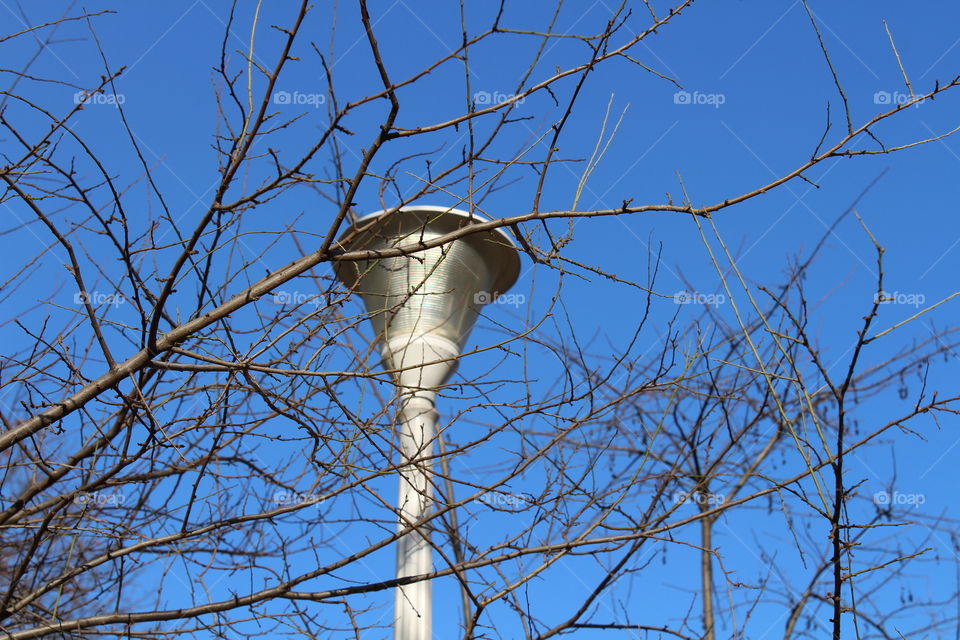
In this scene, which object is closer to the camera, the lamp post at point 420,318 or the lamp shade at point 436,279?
the lamp post at point 420,318

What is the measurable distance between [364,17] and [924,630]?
3.36 m

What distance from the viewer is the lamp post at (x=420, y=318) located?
11.9 ft

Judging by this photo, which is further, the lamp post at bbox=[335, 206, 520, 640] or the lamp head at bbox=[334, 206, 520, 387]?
the lamp head at bbox=[334, 206, 520, 387]

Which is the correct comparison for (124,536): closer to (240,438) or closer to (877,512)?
(240,438)

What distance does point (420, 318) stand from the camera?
163 inches

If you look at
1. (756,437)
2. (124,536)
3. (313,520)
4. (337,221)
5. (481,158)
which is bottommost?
(124,536)

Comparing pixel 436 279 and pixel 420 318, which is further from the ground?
pixel 436 279

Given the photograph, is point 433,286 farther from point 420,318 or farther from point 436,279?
point 420,318

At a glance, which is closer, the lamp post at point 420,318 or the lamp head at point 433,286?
the lamp post at point 420,318

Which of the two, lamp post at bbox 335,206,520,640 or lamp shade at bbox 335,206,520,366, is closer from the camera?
lamp post at bbox 335,206,520,640

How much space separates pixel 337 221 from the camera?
2.83 meters

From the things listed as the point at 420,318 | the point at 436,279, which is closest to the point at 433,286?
the point at 436,279

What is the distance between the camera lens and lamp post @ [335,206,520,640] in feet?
11.9

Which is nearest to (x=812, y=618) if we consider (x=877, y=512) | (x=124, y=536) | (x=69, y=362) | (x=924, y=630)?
(x=877, y=512)
